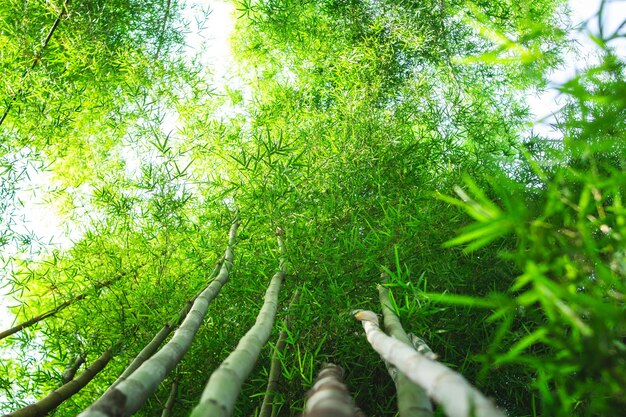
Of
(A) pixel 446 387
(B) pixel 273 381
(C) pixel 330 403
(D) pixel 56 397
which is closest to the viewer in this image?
(A) pixel 446 387

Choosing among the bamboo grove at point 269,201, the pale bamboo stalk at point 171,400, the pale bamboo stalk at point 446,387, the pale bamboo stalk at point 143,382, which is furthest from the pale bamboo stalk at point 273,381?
the pale bamboo stalk at point 446,387

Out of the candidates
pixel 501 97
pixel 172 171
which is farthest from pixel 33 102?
pixel 501 97

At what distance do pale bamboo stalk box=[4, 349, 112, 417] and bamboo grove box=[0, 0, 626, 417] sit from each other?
0.8 inches

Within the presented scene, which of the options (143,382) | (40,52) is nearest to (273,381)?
(143,382)

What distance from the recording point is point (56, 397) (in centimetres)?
214

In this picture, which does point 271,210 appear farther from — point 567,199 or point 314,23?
point 314,23

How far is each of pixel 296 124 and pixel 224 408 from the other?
297 cm

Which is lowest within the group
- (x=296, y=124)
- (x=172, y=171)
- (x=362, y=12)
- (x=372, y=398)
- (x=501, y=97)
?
(x=372, y=398)

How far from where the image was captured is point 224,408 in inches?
37.9

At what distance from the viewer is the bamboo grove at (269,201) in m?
2.49

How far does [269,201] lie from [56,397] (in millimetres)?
1622

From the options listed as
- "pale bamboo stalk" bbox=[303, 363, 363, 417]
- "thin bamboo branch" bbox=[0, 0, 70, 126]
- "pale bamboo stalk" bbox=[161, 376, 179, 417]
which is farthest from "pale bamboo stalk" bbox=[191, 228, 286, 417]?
"thin bamboo branch" bbox=[0, 0, 70, 126]

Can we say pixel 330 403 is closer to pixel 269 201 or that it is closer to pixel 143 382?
pixel 143 382

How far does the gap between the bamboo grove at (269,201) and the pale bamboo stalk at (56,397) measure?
0.02m
